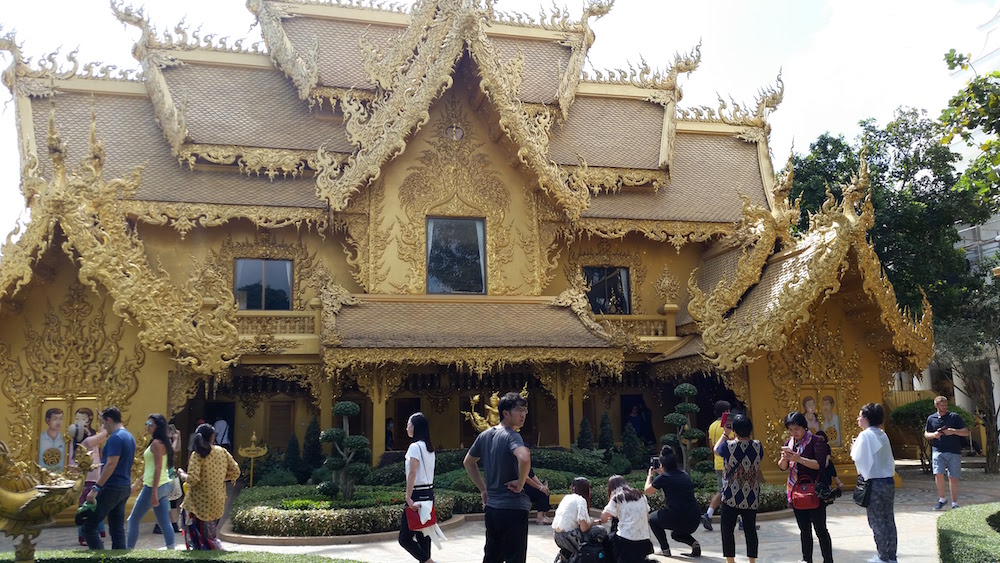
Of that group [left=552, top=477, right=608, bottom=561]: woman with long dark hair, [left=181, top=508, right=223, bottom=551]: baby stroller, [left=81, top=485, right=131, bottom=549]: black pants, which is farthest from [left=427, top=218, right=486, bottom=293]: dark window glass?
[left=552, top=477, right=608, bottom=561]: woman with long dark hair

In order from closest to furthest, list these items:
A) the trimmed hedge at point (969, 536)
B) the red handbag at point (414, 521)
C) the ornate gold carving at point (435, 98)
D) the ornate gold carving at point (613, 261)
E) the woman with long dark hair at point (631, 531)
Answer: the trimmed hedge at point (969, 536), the woman with long dark hair at point (631, 531), the red handbag at point (414, 521), the ornate gold carving at point (435, 98), the ornate gold carving at point (613, 261)

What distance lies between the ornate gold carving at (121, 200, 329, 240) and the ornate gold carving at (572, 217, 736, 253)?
4.56 meters

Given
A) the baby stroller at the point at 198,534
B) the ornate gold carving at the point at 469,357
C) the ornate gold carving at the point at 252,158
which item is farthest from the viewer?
the ornate gold carving at the point at 252,158

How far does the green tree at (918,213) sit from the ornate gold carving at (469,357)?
7.82m

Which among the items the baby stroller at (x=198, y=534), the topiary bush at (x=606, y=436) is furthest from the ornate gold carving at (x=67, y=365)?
the topiary bush at (x=606, y=436)

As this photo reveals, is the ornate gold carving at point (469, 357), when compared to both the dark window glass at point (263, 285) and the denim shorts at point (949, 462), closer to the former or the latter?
the dark window glass at point (263, 285)

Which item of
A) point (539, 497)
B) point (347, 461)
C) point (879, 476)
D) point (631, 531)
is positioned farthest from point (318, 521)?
point (879, 476)

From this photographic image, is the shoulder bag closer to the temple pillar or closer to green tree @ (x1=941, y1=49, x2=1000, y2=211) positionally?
green tree @ (x1=941, y1=49, x2=1000, y2=211)

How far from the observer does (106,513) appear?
20.5ft

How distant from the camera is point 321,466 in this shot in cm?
1173

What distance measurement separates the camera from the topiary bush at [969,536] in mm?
4883

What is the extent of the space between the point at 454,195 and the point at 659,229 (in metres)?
3.88

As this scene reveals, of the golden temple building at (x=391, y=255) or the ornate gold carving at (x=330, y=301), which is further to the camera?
the ornate gold carving at (x=330, y=301)

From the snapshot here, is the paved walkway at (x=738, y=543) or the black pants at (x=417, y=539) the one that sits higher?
the black pants at (x=417, y=539)
